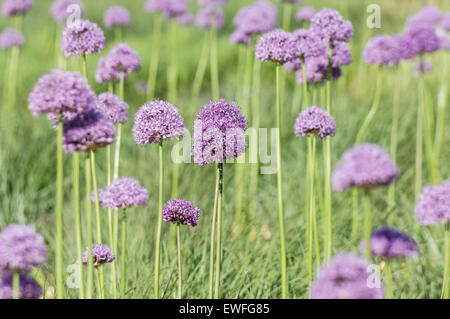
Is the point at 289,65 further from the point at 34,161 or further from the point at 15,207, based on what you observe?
the point at 34,161

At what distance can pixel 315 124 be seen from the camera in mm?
1918

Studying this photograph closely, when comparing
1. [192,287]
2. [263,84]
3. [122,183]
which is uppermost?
[263,84]

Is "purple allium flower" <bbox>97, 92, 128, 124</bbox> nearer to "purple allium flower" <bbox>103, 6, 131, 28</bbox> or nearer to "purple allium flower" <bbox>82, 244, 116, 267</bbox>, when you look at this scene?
"purple allium flower" <bbox>82, 244, 116, 267</bbox>

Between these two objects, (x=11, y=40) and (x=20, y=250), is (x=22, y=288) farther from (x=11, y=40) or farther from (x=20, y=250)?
(x=11, y=40)

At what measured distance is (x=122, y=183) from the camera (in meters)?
1.84

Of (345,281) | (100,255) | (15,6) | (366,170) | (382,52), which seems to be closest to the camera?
(345,281)

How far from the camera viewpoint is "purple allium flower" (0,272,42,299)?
1304 mm

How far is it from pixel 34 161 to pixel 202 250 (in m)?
2.10

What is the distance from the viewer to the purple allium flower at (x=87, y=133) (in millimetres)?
1393

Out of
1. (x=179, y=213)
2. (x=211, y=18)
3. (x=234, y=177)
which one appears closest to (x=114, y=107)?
(x=179, y=213)

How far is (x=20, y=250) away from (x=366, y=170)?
782 mm

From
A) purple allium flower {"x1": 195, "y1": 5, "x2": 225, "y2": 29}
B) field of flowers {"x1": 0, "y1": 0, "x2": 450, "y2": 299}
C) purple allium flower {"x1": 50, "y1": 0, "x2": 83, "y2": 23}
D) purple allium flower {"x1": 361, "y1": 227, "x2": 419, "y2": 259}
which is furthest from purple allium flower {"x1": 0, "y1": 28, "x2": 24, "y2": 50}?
purple allium flower {"x1": 361, "y1": 227, "x2": 419, "y2": 259}

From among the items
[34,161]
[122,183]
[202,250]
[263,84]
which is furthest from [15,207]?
[263,84]

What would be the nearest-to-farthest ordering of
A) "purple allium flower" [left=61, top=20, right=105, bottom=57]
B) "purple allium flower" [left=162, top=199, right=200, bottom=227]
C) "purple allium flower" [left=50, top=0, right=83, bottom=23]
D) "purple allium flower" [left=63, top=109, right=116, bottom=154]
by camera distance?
"purple allium flower" [left=63, top=109, right=116, bottom=154] < "purple allium flower" [left=162, top=199, right=200, bottom=227] < "purple allium flower" [left=61, top=20, right=105, bottom=57] < "purple allium flower" [left=50, top=0, right=83, bottom=23]
